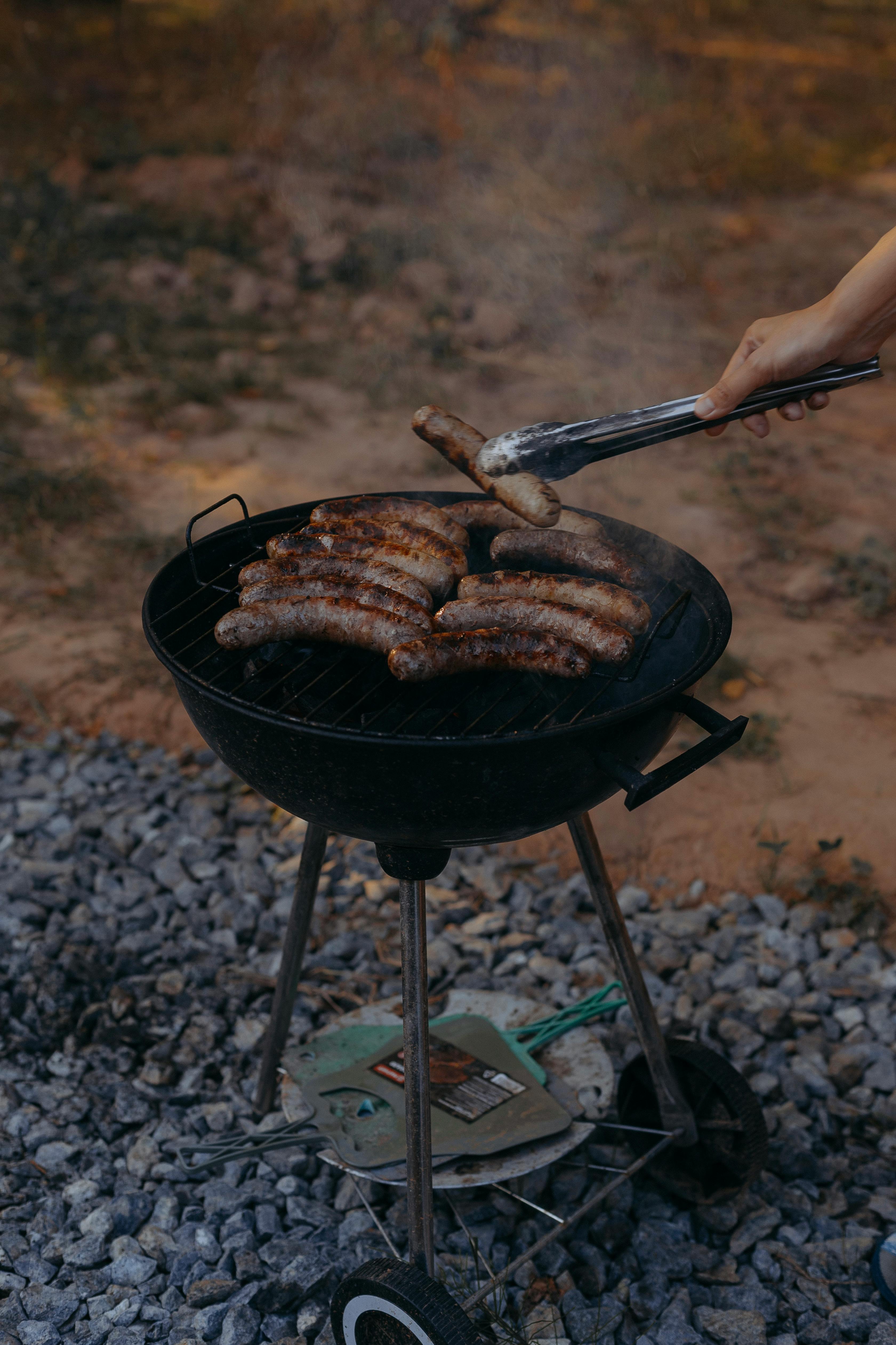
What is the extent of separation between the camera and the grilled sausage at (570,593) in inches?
86.6

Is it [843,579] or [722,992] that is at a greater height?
[843,579]

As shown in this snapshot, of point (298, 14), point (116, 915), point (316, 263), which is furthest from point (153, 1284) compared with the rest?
point (298, 14)

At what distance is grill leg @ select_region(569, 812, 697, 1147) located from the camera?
242cm

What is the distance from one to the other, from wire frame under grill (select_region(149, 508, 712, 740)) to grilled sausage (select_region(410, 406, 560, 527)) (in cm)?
35

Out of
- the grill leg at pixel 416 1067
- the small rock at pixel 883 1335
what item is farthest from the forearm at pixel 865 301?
the small rock at pixel 883 1335

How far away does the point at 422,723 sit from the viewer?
1975 millimetres

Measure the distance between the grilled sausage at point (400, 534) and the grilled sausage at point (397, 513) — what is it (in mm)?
25

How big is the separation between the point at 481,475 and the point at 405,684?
561 millimetres

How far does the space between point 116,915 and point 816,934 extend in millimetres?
2398

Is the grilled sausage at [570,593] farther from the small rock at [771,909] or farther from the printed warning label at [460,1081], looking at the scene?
the small rock at [771,909]

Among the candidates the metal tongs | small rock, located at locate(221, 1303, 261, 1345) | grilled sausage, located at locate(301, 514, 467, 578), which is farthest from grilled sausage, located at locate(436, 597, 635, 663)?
small rock, located at locate(221, 1303, 261, 1345)

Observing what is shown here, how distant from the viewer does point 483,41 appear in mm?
12266

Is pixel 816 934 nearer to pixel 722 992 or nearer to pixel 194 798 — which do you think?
pixel 722 992

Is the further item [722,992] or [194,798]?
[194,798]
